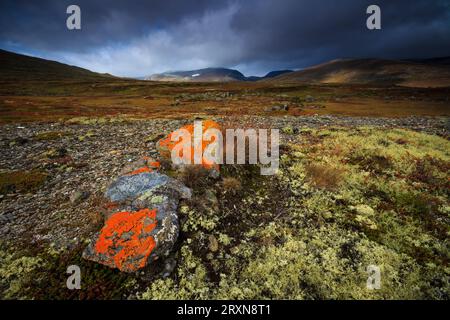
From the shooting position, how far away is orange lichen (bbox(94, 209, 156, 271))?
19.0 feet

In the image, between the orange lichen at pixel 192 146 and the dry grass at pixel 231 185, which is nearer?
the dry grass at pixel 231 185

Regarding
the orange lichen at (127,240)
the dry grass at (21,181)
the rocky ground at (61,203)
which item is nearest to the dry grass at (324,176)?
A: the rocky ground at (61,203)

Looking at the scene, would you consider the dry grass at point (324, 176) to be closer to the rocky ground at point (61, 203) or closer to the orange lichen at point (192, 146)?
the rocky ground at point (61, 203)

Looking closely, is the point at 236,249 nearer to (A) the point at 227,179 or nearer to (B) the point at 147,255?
(B) the point at 147,255

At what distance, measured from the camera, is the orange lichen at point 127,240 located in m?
5.80

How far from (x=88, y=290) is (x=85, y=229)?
7.22 feet

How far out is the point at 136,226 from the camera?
6355 mm

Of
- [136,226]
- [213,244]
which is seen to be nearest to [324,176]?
[213,244]

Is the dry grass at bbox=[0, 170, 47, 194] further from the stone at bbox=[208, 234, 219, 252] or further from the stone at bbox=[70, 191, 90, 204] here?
the stone at bbox=[208, 234, 219, 252]

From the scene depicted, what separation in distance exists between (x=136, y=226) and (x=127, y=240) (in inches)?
16.6

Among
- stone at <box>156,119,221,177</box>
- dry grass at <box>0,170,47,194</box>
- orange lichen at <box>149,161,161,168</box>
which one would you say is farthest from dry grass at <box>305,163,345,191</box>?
dry grass at <box>0,170,47,194</box>

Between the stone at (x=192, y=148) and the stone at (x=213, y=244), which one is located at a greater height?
the stone at (x=192, y=148)
